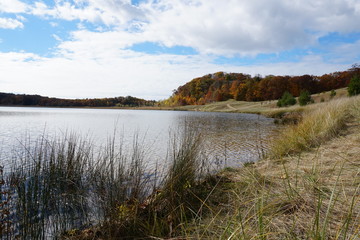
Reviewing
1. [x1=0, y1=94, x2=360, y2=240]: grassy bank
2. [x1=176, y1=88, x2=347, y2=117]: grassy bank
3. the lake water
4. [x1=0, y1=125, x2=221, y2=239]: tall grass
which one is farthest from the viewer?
[x1=176, y1=88, x2=347, y2=117]: grassy bank

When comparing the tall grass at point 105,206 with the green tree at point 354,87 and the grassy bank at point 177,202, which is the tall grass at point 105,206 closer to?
the grassy bank at point 177,202

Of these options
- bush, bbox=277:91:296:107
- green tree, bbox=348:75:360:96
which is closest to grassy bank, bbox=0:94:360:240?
green tree, bbox=348:75:360:96

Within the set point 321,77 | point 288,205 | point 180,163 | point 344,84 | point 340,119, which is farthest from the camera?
point 321,77

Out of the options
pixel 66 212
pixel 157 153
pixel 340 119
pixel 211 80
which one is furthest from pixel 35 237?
pixel 211 80

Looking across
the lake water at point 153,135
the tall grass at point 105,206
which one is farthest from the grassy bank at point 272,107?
the tall grass at point 105,206

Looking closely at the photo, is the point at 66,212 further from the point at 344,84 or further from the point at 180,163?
the point at 344,84

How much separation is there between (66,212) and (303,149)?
5.25 m

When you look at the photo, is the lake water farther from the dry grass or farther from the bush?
the bush

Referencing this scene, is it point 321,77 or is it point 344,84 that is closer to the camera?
point 344,84

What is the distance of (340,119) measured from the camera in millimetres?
7793

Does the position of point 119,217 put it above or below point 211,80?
below

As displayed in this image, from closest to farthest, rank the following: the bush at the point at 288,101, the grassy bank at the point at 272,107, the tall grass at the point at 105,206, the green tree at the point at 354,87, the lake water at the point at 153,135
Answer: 1. the tall grass at the point at 105,206
2. the lake water at the point at 153,135
3. the green tree at the point at 354,87
4. the grassy bank at the point at 272,107
5. the bush at the point at 288,101

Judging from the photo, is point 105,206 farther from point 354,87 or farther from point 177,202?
point 354,87

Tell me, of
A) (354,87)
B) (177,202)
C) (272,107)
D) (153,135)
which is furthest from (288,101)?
(177,202)
